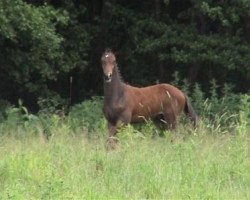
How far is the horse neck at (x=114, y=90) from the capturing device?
13.8 meters

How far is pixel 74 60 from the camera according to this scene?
2056cm

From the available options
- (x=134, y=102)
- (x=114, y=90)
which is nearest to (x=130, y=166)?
(x=114, y=90)

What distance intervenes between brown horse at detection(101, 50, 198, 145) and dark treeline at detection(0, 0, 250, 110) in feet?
11.1

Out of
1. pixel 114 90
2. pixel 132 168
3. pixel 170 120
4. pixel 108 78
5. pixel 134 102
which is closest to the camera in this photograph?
pixel 132 168

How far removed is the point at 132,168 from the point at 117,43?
14099 mm

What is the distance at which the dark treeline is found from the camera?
17.8 m

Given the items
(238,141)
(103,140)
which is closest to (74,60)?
(103,140)

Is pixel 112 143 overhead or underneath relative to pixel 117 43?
overhead

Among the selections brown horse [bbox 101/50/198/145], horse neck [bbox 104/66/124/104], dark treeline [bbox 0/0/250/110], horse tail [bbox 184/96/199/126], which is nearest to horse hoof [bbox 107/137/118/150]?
brown horse [bbox 101/50/198/145]

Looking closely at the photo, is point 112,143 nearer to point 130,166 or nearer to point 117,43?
point 130,166

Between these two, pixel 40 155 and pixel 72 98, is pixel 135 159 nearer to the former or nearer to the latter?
pixel 40 155

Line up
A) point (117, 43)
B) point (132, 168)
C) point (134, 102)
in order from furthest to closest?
point (117, 43) → point (134, 102) → point (132, 168)

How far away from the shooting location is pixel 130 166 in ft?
30.3

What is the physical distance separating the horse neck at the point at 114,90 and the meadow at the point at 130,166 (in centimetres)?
250
